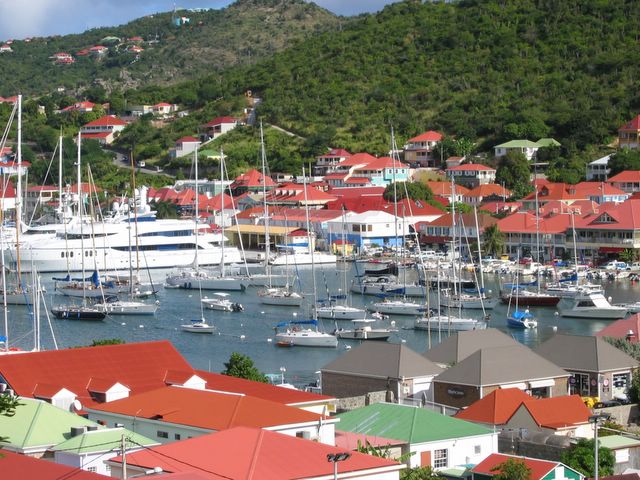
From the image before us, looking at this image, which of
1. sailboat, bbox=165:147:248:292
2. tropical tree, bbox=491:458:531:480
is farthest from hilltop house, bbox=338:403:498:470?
sailboat, bbox=165:147:248:292

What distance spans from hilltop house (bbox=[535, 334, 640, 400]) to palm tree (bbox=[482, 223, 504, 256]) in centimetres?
4154

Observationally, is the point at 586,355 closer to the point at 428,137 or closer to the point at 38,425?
the point at 38,425

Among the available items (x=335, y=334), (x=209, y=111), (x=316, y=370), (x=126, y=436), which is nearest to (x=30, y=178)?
(x=209, y=111)

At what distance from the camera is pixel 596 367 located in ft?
102

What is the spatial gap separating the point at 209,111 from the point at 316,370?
8717 cm

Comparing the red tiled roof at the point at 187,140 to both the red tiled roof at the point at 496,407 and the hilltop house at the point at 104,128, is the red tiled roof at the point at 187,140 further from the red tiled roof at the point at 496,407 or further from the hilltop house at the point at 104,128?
the red tiled roof at the point at 496,407

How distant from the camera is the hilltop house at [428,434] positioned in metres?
23.6

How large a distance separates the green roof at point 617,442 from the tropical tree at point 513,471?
9.47ft

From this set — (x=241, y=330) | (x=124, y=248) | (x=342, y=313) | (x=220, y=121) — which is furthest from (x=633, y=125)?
(x=241, y=330)

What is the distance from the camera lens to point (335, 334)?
47.4 meters

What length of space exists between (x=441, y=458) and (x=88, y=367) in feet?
25.0

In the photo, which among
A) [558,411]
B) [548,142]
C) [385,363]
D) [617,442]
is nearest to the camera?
[617,442]

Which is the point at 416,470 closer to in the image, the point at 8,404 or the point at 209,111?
the point at 8,404

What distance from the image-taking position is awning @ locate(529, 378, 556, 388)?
29688 mm
